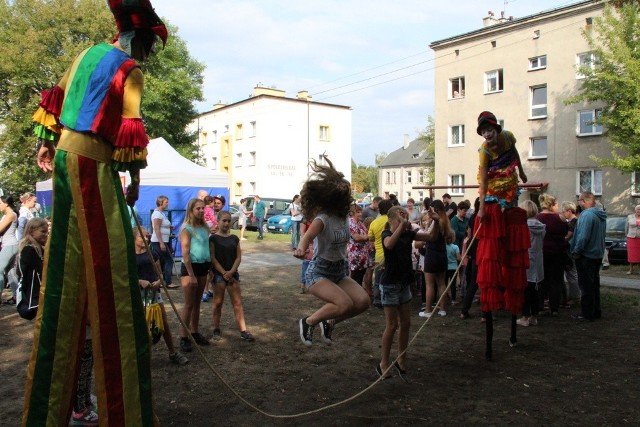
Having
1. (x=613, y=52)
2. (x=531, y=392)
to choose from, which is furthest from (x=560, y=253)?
(x=613, y=52)

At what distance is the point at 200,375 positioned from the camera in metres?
5.89

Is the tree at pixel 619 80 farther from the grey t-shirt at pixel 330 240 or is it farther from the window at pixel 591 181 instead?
the grey t-shirt at pixel 330 240

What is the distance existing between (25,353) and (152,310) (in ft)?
8.06

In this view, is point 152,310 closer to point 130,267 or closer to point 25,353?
point 130,267

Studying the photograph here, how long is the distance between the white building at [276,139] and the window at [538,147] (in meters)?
20.3

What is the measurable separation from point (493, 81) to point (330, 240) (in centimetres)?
3022

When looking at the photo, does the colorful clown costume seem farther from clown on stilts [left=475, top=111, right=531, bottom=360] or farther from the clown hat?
clown on stilts [left=475, top=111, right=531, bottom=360]

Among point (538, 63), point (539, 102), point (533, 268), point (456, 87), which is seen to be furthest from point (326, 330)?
point (456, 87)

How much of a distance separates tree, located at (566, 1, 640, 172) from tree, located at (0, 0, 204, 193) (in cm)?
2281

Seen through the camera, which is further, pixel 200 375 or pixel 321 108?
pixel 321 108

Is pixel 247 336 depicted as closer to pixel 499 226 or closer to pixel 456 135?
pixel 499 226

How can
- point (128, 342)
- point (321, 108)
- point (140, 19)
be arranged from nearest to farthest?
point (128, 342) < point (140, 19) < point (321, 108)

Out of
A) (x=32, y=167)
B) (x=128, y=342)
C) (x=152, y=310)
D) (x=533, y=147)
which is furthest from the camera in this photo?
(x=32, y=167)

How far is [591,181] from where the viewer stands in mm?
28312
